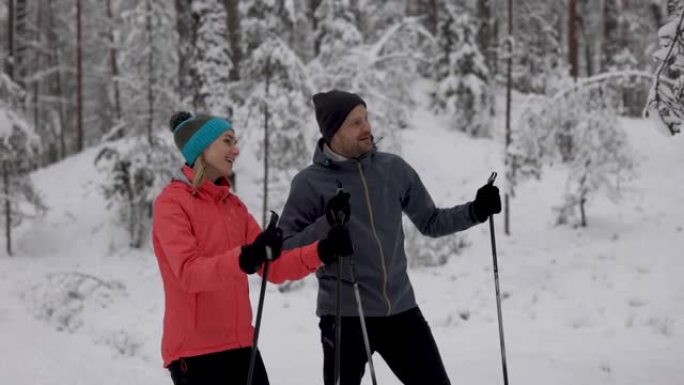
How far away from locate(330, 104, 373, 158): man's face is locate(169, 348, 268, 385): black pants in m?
1.24

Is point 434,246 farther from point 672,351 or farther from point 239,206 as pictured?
point 239,206

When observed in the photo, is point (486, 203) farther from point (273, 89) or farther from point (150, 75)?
point (150, 75)

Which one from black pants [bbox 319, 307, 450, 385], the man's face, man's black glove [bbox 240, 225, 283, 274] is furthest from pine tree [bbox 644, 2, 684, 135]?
man's black glove [bbox 240, 225, 283, 274]

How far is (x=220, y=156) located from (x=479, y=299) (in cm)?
861

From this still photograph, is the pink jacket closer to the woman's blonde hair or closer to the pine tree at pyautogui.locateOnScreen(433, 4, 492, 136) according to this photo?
the woman's blonde hair

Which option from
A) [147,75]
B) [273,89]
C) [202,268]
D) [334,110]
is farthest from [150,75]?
[202,268]

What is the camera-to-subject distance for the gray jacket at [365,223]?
10.9 ft

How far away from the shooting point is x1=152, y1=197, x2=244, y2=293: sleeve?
8.43 ft

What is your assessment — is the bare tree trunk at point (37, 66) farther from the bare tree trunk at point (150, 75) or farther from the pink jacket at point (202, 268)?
the pink jacket at point (202, 268)

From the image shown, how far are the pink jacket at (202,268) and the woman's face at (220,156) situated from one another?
0.27 feet

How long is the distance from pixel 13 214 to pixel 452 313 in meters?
15.5

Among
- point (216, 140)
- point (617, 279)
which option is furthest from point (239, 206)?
point (617, 279)

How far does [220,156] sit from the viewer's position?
3.01 m

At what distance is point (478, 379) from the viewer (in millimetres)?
6336
